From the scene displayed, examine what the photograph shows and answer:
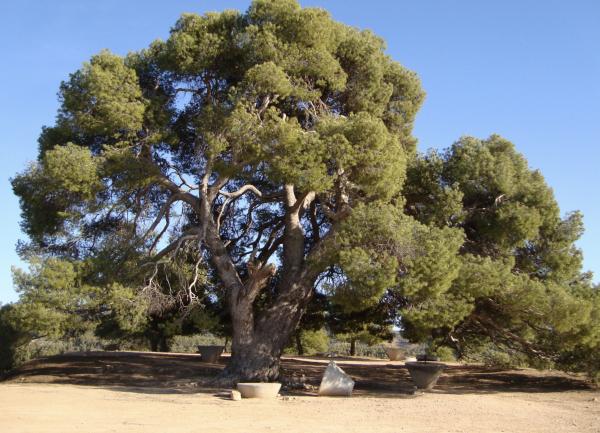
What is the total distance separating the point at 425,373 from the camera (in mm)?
16266

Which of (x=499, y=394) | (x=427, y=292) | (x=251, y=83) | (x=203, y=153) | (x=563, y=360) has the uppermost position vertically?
(x=251, y=83)

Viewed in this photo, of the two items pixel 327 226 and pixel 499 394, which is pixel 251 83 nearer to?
pixel 327 226

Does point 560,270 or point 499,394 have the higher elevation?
point 560,270

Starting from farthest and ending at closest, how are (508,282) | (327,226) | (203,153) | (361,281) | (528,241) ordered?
(327,226) < (528,241) < (203,153) < (508,282) < (361,281)

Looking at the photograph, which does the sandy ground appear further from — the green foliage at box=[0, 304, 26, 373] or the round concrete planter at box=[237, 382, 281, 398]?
the green foliage at box=[0, 304, 26, 373]

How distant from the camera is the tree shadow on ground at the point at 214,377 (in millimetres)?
15914

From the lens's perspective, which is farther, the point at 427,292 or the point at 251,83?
the point at 251,83

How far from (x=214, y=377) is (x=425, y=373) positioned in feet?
18.6

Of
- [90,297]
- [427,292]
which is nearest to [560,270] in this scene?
[427,292]

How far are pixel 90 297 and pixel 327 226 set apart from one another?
8.11 m

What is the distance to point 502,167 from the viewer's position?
1700 cm

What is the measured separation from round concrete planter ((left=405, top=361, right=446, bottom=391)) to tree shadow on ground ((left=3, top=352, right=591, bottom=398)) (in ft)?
1.08

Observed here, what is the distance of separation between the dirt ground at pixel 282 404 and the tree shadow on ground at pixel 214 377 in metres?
0.03

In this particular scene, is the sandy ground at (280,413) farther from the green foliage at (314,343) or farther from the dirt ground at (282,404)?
the green foliage at (314,343)
